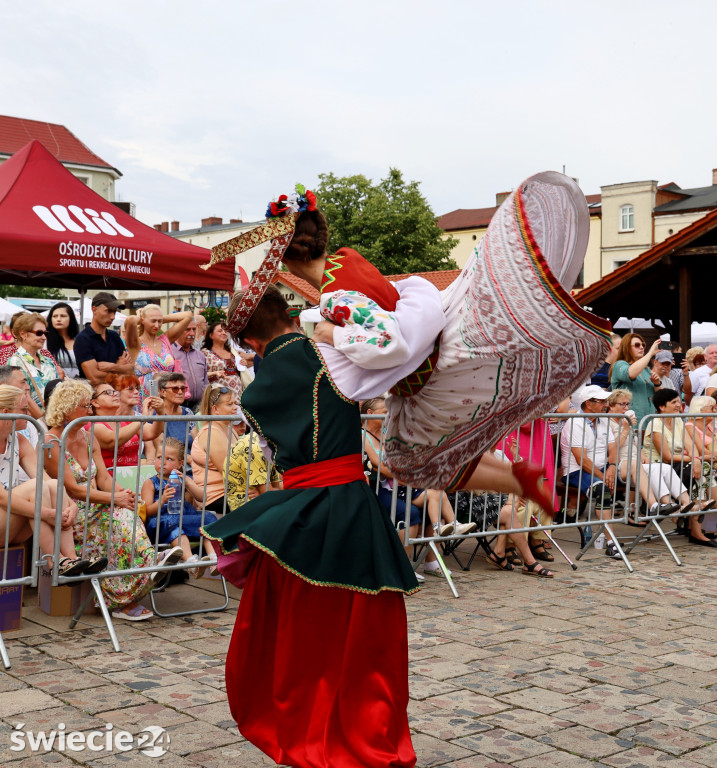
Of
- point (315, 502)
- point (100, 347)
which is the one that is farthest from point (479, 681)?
point (100, 347)

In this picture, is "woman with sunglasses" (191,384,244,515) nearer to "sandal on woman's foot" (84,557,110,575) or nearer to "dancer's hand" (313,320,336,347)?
"sandal on woman's foot" (84,557,110,575)

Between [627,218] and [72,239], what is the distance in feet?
160

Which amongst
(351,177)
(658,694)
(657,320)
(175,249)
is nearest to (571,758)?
(658,694)

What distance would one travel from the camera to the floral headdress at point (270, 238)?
9.91ft

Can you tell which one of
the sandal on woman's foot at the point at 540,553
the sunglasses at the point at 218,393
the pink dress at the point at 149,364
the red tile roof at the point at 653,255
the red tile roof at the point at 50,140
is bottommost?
the sandal on woman's foot at the point at 540,553

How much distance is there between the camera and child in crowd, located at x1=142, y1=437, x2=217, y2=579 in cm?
611

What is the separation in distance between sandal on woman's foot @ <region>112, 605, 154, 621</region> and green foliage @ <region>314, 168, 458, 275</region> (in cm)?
3799

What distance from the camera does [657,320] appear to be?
19.8 m

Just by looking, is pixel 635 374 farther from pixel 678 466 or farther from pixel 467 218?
pixel 467 218

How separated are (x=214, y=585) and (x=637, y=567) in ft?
11.4

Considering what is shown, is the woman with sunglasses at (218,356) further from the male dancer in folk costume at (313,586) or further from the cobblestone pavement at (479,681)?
the male dancer in folk costume at (313,586)

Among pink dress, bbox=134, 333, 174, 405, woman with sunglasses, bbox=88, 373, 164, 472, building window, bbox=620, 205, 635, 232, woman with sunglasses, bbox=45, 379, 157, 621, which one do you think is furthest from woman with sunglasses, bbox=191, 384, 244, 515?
building window, bbox=620, 205, 635, 232

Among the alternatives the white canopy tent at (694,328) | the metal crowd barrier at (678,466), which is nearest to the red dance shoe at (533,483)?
the metal crowd barrier at (678,466)

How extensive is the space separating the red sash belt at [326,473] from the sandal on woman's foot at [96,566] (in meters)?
2.58
